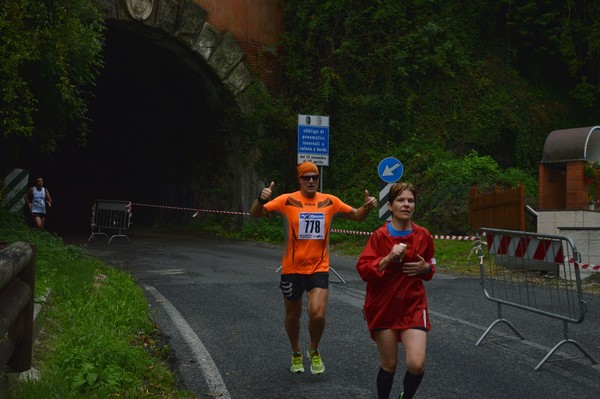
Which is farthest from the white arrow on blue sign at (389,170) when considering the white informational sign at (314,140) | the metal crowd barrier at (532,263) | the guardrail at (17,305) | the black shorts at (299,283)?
the guardrail at (17,305)

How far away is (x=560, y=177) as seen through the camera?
50.7 feet

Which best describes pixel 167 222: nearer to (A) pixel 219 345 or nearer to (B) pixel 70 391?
(A) pixel 219 345

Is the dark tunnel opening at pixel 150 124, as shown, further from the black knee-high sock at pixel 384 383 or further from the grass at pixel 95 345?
the black knee-high sock at pixel 384 383

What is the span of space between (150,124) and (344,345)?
2193 cm

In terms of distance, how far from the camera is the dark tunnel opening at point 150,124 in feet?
74.1

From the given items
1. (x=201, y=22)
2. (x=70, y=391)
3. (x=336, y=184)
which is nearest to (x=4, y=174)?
(x=201, y=22)

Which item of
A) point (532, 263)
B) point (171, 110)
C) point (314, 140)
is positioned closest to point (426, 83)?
point (314, 140)

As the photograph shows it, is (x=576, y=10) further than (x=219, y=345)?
Yes

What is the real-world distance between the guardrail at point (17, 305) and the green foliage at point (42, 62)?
8091mm

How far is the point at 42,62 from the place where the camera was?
13.0 m

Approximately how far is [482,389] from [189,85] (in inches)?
785

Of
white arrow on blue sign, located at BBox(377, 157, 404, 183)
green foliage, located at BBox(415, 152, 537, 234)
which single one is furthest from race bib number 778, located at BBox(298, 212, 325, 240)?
green foliage, located at BBox(415, 152, 537, 234)

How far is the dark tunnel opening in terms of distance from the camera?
74.1 ft

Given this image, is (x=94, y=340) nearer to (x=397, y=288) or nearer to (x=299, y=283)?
(x=299, y=283)
